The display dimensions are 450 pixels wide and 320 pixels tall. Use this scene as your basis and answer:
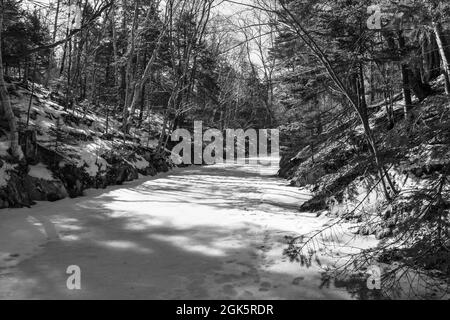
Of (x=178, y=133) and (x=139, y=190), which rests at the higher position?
(x=178, y=133)

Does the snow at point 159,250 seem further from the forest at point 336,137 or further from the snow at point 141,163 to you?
the snow at point 141,163

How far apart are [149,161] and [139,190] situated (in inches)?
240

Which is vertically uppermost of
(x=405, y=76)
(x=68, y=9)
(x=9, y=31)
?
(x=68, y=9)

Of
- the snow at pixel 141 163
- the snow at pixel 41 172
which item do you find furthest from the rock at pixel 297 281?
the snow at pixel 141 163

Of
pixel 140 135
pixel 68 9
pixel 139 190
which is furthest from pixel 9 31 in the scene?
pixel 140 135

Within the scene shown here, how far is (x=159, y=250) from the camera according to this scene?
490cm

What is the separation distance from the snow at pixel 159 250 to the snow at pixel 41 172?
3.02ft

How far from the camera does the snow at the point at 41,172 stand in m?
8.16

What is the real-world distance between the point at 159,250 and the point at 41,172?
5.22 metres

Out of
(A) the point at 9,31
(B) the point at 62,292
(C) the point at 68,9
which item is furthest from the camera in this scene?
(C) the point at 68,9

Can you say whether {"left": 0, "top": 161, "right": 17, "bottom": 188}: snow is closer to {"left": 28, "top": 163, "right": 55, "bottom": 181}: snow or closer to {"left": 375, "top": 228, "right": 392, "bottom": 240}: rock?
{"left": 28, "top": 163, "right": 55, "bottom": 181}: snow

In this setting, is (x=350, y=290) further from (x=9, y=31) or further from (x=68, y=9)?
(x=68, y=9)

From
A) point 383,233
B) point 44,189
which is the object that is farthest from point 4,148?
point 383,233

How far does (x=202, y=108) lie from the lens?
1033 inches
